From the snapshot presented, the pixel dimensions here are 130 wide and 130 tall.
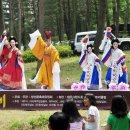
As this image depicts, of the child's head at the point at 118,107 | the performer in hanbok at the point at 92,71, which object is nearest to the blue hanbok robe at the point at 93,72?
the performer in hanbok at the point at 92,71

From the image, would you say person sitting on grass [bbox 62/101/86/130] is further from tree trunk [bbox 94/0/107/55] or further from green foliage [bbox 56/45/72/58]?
green foliage [bbox 56/45/72/58]

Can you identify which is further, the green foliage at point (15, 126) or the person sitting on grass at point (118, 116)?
the green foliage at point (15, 126)

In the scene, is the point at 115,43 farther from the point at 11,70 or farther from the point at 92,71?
the point at 11,70

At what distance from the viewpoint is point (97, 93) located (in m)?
10.3

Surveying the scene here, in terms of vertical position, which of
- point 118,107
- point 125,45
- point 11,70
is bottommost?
point 125,45

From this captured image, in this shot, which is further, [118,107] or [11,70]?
[11,70]

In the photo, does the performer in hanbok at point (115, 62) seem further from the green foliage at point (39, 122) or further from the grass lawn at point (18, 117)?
the green foliage at point (39, 122)

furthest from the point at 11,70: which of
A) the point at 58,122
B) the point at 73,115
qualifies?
the point at 58,122

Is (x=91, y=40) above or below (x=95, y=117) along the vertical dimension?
below

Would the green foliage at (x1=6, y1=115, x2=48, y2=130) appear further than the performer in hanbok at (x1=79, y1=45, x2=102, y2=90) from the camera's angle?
No

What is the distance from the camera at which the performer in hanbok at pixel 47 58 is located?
12.2 m

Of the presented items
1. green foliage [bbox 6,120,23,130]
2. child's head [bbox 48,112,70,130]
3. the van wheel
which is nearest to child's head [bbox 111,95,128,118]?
child's head [bbox 48,112,70,130]

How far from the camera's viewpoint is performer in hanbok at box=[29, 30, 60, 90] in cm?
1216

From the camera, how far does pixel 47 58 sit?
1237cm
